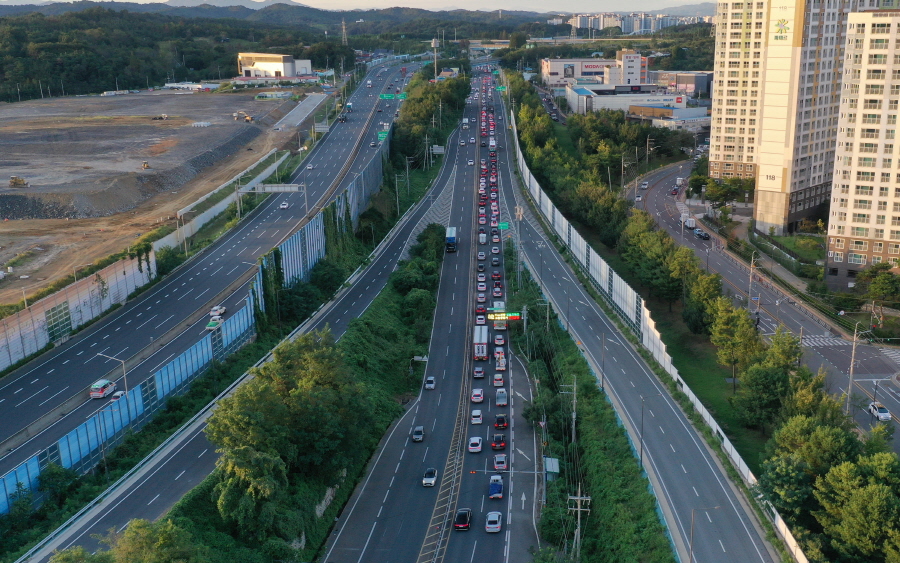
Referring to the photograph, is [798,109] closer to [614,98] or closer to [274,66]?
[614,98]

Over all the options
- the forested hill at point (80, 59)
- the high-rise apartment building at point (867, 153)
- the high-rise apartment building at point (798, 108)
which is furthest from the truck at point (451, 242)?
the forested hill at point (80, 59)

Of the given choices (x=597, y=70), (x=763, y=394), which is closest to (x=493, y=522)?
(x=763, y=394)

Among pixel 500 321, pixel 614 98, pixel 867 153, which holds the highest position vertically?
pixel 614 98

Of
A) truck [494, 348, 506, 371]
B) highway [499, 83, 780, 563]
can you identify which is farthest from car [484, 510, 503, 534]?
truck [494, 348, 506, 371]

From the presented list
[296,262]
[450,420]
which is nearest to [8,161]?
[296,262]

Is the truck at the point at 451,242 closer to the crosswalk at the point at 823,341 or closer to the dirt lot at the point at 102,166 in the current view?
the dirt lot at the point at 102,166
